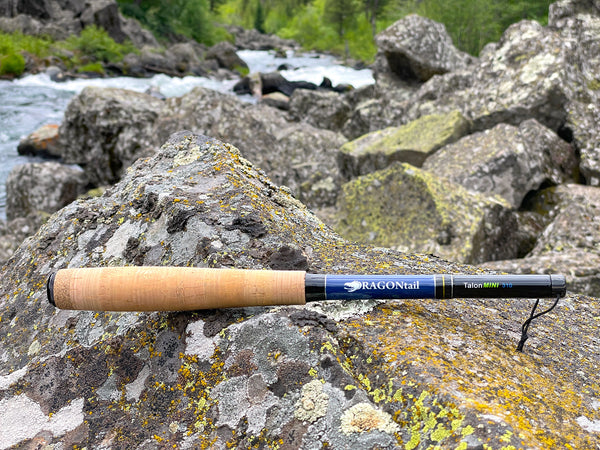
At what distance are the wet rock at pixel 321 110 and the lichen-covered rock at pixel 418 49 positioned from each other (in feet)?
6.84

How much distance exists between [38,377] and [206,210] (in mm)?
1032

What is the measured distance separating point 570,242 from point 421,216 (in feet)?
5.85

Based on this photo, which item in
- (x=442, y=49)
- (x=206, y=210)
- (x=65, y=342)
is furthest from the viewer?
(x=442, y=49)

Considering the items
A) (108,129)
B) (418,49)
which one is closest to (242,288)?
(108,129)

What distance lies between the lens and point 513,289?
6.63 feet

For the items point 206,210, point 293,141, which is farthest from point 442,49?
point 206,210

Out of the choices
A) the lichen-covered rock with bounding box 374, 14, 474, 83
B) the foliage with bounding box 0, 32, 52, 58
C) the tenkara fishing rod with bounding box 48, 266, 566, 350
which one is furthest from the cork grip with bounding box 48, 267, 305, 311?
the foliage with bounding box 0, 32, 52, 58

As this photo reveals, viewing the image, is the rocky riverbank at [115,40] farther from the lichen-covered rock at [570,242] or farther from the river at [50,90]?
the lichen-covered rock at [570,242]

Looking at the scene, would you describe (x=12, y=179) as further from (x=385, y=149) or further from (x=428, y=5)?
(x=428, y=5)

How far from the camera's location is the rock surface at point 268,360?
1647 mm

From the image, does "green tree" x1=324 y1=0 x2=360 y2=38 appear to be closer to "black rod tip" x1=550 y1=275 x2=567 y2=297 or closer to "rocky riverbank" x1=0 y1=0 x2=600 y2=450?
"rocky riverbank" x1=0 y1=0 x2=600 y2=450

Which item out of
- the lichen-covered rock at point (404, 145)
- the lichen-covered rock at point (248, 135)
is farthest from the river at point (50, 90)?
the lichen-covered rock at point (404, 145)

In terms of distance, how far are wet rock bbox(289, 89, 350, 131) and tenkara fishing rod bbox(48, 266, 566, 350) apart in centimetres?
1402

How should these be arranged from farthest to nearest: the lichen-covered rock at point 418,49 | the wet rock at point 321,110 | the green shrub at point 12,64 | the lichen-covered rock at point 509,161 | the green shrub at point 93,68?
the green shrub at point 93,68, the green shrub at point 12,64, the wet rock at point 321,110, the lichen-covered rock at point 418,49, the lichen-covered rock at point 509,161
